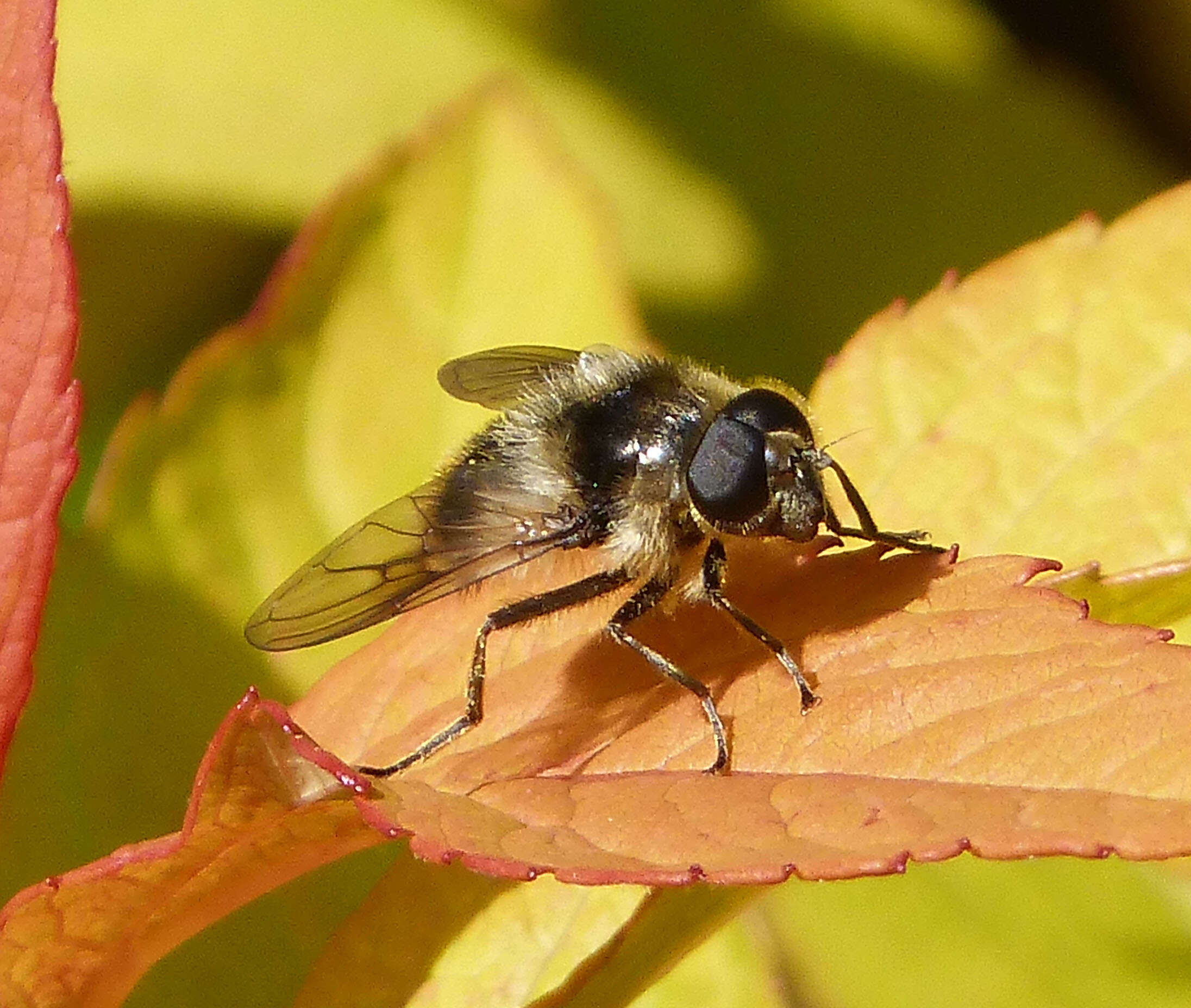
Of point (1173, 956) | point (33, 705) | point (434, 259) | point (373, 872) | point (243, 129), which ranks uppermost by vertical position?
point (243, 129)

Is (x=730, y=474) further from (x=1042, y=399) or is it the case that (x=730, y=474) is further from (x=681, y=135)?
(x=681, y=135)

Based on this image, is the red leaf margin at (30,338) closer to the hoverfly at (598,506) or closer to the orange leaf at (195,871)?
the orange leaf at (195,871)

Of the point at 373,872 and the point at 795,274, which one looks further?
the point at 795,274

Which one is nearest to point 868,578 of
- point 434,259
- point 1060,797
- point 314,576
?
point 1060,797

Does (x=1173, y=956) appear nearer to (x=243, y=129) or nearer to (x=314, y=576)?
(x=314, y=576)

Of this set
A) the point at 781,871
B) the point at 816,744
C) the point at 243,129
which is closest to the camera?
the point at 781,871

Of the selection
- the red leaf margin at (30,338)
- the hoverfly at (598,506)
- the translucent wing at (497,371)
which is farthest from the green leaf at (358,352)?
the red leaf margin at (30,338)

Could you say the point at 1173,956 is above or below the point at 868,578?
below
